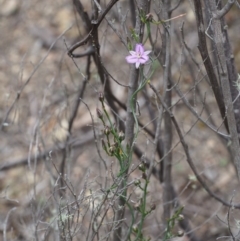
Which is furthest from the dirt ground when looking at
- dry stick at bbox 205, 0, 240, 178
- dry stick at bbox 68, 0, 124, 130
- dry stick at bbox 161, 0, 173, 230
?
dry stick at bbox 205, 0, 240, 178

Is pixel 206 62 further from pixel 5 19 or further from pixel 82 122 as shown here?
pixel 5 19

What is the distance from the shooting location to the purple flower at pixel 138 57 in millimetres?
1766

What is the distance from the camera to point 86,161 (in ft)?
14.6

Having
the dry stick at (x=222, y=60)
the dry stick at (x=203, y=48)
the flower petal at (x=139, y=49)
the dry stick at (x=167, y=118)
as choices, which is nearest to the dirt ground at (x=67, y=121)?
the dry stick at (x=167, y=118)

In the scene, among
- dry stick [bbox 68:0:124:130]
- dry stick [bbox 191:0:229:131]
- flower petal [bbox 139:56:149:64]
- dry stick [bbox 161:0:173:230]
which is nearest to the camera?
flower petal [bbox 139:56:149:64]

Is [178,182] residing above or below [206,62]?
below

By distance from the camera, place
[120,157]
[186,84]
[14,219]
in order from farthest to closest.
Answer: [186,84], [14,219], [120,157]

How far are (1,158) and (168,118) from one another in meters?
2.34

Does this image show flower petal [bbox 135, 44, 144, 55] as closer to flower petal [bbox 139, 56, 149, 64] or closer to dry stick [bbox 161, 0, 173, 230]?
flower petal [bbox 139, 56, 149, 64]

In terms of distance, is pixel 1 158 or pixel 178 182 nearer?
pixel 178 182

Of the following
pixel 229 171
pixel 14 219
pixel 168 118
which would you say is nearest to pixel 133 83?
pixel 168 118

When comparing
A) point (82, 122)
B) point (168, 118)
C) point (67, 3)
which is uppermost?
point (67, 3)

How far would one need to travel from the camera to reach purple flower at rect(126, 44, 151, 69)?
5.79 feet

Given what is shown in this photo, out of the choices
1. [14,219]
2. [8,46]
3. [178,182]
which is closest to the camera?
[14,219]
